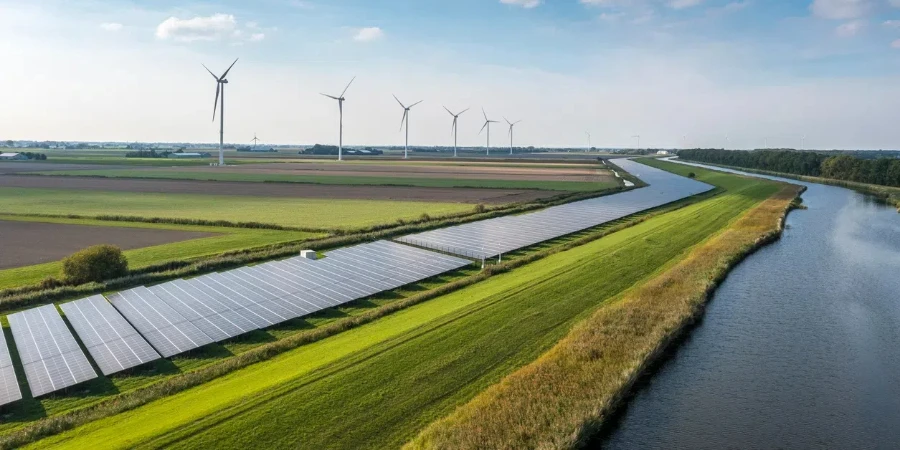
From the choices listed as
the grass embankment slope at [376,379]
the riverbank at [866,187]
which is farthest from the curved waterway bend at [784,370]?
the riverbank at [866,187]

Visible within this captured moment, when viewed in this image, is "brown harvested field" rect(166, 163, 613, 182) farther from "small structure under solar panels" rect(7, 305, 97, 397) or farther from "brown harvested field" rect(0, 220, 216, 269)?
"small structure under solar panels" rect(7, 305, 97, 397)

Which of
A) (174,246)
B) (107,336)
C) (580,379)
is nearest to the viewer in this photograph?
(580,379)

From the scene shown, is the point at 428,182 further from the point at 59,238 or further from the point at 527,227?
the point at 59,238

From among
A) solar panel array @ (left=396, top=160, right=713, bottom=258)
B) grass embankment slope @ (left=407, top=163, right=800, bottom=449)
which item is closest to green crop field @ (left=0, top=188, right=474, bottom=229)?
solar panel array @ (left=396, top=160, right=713, bottom=258)

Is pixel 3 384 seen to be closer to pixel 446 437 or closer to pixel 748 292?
pixel 446 437

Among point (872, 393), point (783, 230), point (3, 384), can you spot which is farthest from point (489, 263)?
point (783, 230)

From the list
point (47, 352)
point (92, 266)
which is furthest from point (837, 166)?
point (47, 352)
